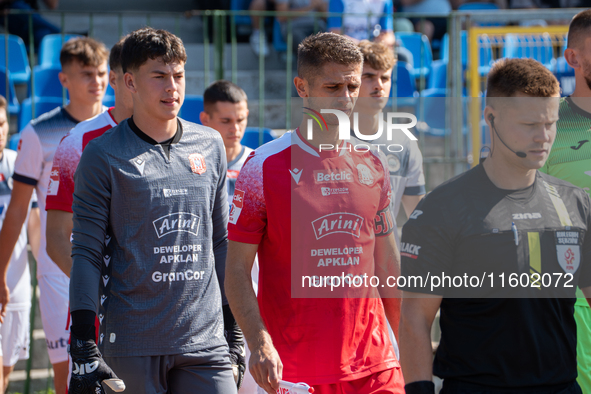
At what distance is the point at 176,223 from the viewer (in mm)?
3176

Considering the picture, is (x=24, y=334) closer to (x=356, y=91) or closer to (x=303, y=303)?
(x=303, y=303)

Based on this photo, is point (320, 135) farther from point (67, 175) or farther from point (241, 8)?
point (241, 8)

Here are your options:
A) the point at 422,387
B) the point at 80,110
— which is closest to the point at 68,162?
the point at 80,110

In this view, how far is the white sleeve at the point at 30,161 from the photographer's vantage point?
464 cm

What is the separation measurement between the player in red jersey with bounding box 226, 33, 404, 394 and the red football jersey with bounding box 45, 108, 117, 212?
Answer: 1.17 metres

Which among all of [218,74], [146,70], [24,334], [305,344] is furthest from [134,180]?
[218,74]

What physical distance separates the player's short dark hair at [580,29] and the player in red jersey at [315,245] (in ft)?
4.59

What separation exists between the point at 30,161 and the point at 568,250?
11.6 ft

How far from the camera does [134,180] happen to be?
3127mm

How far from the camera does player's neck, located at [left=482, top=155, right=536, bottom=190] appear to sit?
267 centimetres

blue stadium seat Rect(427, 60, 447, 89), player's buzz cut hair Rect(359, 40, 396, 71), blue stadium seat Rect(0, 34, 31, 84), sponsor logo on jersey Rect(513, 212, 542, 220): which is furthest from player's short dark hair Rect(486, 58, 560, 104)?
blue stadium seat Rect(0, 34, 31, 84)

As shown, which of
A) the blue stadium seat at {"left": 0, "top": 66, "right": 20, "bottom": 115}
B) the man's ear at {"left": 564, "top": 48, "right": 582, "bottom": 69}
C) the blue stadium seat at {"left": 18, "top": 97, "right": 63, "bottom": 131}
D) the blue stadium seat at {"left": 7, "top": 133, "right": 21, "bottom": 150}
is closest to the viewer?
the man's ear at {"left": 564, "top": 48, "right": 582, "bottom": 69}

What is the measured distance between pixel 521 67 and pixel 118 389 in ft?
6.91

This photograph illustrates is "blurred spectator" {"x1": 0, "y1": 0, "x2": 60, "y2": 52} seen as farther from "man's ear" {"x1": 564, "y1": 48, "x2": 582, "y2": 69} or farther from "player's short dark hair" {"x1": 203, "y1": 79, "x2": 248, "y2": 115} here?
"man's ear" {"x1": 564, "y1": 48, "x2": 582, "y2": 69}
